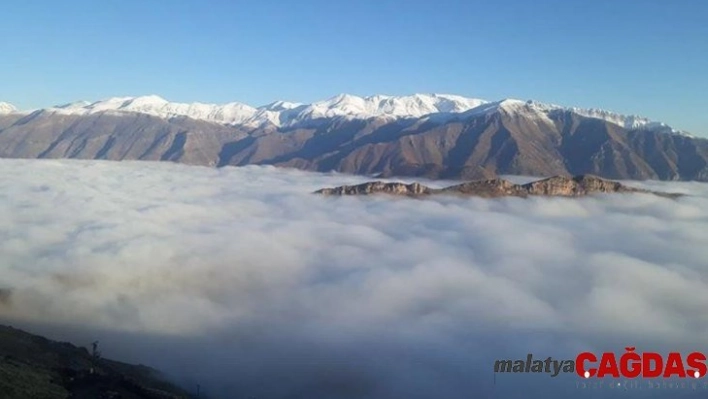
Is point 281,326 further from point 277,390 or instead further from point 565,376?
point 565,376

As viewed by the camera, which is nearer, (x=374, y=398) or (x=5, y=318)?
(x=374, y=398)

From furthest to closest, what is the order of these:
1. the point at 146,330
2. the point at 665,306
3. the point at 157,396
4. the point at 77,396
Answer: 1. the point at 665,306
2. the point at 146,330
3. the point at 157,396
4. the point at 77,396

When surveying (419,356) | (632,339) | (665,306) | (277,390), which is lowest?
(277,390)

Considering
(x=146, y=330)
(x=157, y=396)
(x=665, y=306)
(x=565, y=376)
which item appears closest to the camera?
(x=157, y=396)

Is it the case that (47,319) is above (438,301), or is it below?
below

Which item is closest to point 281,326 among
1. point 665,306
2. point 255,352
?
point 255,352

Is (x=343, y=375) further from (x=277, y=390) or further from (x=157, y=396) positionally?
(x=157, y=396)
